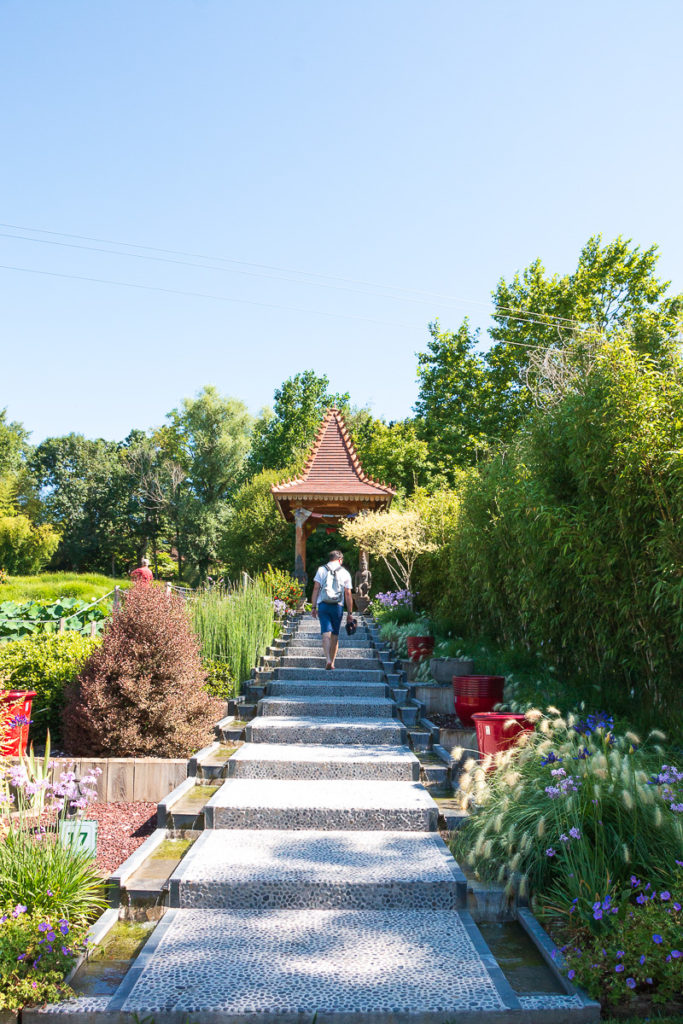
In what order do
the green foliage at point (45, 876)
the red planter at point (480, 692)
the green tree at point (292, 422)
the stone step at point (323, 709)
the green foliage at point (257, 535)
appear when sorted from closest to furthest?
the green foliage at point (45, 876) → the red planter at point (480, 692) → the stone step at point (323, 709) → the green foliage at point (257, 535) → the green tree at point (292, 422)

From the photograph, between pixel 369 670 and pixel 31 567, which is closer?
pixel 369 670

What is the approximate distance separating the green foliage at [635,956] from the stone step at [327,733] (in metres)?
3.45

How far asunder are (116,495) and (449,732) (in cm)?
3448

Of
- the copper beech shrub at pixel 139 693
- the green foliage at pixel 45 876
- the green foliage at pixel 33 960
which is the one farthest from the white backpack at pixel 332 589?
the green foliage at pixel 33 960

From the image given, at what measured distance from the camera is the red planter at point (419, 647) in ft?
29.7

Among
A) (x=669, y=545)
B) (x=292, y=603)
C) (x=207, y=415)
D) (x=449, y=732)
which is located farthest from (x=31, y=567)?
(x=669, y=545)

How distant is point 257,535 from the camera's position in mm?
25984

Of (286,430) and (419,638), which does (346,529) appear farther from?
(286,430)

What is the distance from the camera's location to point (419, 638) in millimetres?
9188

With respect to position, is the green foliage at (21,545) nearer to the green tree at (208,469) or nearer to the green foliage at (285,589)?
the green tree at (208,469)

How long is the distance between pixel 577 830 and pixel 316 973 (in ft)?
4.26

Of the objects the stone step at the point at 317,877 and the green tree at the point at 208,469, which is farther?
the green tree at the point at 208,469

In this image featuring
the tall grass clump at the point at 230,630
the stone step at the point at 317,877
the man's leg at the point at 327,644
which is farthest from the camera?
the man's leg at the point at 327,644

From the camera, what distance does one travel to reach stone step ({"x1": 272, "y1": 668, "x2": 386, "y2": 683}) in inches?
342
